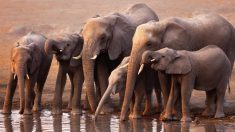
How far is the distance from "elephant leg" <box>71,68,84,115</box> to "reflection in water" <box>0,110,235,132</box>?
348 millimetres

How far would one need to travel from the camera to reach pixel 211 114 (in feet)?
69.4

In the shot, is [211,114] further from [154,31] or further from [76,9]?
[76,9]

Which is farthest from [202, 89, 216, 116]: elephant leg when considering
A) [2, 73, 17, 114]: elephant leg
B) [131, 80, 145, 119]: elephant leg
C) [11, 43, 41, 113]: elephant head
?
[2, 73, 17, 114]: elephant leg

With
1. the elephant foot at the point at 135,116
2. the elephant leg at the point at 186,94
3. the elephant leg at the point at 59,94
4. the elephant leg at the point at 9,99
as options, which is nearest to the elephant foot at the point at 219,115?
the elephant leg at the point at 186,94

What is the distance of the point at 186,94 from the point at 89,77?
2158 millimetres

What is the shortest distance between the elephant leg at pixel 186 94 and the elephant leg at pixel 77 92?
2.43 m

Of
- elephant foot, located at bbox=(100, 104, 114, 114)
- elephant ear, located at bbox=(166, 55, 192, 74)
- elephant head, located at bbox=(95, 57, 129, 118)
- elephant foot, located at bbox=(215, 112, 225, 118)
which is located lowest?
elephant foot, located at bbox=(100, 104, 114, 114)

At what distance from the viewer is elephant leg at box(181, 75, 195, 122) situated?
20.3 m

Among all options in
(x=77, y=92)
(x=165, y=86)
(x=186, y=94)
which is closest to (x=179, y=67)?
(x=186, y=94)

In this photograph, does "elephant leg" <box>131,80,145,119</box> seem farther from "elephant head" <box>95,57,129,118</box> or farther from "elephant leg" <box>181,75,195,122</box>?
"elephant leg" <box>181,75,195,122</box>

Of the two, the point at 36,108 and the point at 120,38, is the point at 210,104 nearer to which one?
the point at 120,38

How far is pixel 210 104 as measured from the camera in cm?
2123

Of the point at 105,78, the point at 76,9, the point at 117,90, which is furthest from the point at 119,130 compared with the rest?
the point at 76,9

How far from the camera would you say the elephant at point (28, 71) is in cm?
2177
